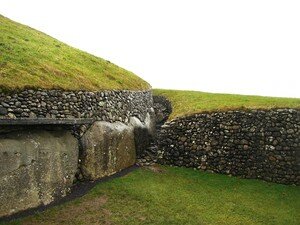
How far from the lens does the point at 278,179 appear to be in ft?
71.3

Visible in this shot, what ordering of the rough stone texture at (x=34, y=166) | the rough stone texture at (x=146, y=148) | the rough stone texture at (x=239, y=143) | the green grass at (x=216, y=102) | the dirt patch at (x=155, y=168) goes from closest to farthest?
the rough stone texture at (x=34, y=166) < the rough stone texture at (x=239, y=143) < the dirt patch at (x=155, y=168) < the green grass at (x=216, y=102) < the rough stone texture at (x=146, y=148)

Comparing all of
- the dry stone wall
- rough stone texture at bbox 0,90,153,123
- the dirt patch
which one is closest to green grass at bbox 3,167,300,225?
the dirt patch

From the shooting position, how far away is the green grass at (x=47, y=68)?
18.4 m

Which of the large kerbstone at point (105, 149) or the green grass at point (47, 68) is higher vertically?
the green grass at point (47, 68)

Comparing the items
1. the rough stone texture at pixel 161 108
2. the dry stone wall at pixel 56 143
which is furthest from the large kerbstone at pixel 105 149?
the rough stone texture at pixel 161 108

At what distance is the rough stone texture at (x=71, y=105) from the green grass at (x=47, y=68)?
0.47m

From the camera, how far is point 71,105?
762 inches

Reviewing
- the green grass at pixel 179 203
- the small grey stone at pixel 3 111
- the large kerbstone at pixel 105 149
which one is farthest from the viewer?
the large kerbstone at pixel 105 149

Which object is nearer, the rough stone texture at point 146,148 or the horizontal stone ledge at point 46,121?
the horizontal stone ledge at point 46,121

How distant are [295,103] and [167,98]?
12184 millimetres

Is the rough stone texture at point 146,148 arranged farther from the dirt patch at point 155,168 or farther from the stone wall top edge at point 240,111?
the stone wall top edge at point 240,111

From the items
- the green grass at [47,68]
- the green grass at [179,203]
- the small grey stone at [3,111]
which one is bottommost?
the green grass at [179,203]

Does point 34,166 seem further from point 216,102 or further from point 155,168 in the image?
point 216,102

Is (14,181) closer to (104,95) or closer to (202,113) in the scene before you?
(104,95)
